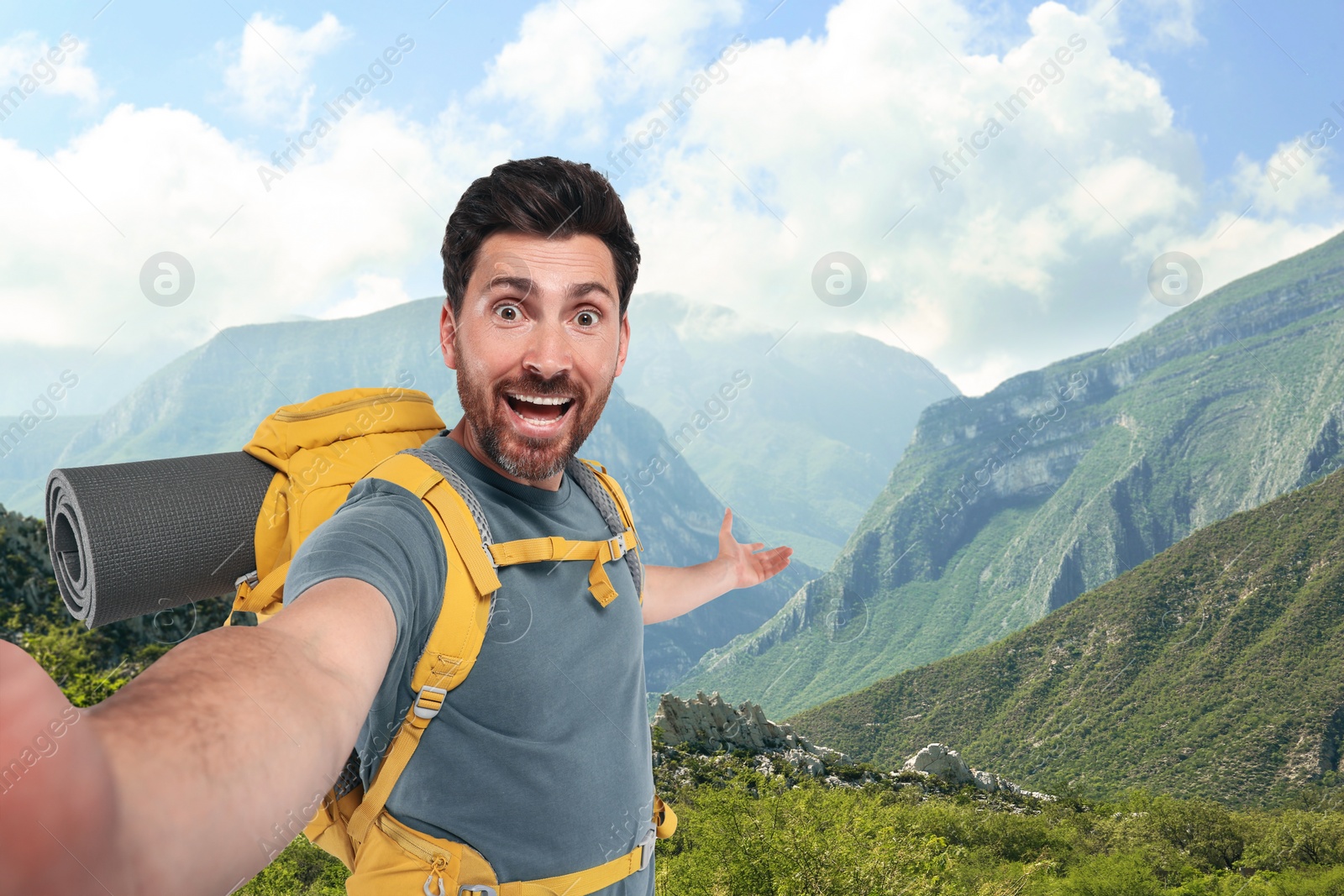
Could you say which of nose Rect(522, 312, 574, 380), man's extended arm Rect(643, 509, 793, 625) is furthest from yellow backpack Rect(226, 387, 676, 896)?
man's extended arm Rect(643, 509, 793, 625)

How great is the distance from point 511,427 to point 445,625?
0.51m

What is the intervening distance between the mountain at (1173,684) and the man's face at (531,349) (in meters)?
58.6

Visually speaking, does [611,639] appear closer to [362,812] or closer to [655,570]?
[362,812]

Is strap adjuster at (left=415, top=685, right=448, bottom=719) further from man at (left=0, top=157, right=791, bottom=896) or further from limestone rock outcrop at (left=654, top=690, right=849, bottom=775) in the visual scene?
limestone rock outcrop at (left=654, top=690, right=849, bottom=775)

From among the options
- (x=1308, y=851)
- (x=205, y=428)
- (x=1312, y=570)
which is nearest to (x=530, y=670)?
(x=1308, y=851)

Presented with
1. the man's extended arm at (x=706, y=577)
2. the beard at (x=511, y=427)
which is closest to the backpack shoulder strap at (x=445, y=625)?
the beard at (x=511, y=427)

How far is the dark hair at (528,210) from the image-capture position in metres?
1.86

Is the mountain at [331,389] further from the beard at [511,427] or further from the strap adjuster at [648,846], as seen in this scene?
the beard at [511,427]

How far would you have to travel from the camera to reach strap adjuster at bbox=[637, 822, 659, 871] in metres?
1.95

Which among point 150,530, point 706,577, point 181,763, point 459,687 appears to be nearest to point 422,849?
point 459,687

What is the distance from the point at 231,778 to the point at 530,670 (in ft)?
2.99

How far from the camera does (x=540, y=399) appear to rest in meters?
1.79

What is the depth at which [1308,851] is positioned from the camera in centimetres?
2080

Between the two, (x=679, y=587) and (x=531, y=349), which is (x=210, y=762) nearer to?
(x=531, y=349)
